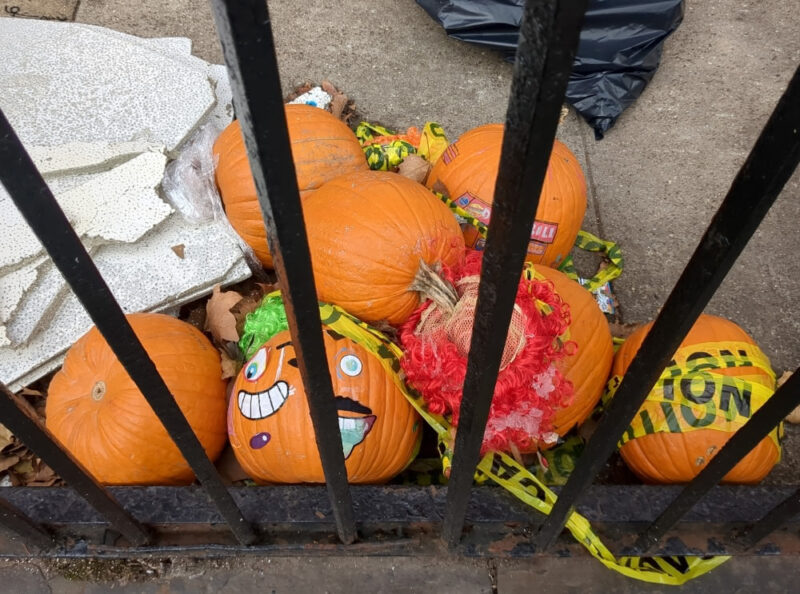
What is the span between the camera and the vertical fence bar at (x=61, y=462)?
1.13 metres

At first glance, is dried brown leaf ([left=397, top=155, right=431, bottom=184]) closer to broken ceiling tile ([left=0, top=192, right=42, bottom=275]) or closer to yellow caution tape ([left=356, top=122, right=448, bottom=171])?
yellow caution tape ([left=356, top=122, right=448, bottom=171])

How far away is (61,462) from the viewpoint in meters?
1.28

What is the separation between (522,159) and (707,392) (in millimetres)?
1519

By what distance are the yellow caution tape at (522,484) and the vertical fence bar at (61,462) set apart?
810mm

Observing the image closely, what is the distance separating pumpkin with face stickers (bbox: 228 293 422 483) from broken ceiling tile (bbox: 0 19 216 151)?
1.50 meters

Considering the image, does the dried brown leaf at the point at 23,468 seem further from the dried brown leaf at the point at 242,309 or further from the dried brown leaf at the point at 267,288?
the dried brown leaf at the point at 267,288

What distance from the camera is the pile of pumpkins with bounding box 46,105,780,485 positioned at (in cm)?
186

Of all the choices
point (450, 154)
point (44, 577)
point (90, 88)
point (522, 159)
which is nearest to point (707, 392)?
point (450, 154)

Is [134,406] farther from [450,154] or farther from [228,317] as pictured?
[450,154]

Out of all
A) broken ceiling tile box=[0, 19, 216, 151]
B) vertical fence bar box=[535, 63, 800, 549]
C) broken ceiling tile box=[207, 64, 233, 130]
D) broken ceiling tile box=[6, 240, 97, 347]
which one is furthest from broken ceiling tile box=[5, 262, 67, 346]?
vertical fence bar box=[535, 63, 800, 549]

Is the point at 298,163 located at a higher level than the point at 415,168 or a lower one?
higher

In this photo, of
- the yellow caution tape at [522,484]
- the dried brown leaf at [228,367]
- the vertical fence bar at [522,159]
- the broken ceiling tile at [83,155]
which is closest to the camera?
the vertical fence bar at [522,159]

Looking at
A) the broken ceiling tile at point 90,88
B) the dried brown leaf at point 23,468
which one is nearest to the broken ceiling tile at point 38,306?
the dried brown leaf at point 23,468

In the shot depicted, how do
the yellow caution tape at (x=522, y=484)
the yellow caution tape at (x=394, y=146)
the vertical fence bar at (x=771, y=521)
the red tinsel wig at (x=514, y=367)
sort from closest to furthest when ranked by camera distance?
the vertical fence bar at (x=771, y=521)
the yellow caution tape at (x=522, y=484)
the red tinsel wig at (x=514, y=367)
the yellow caution tape at (x=394, y=146)
